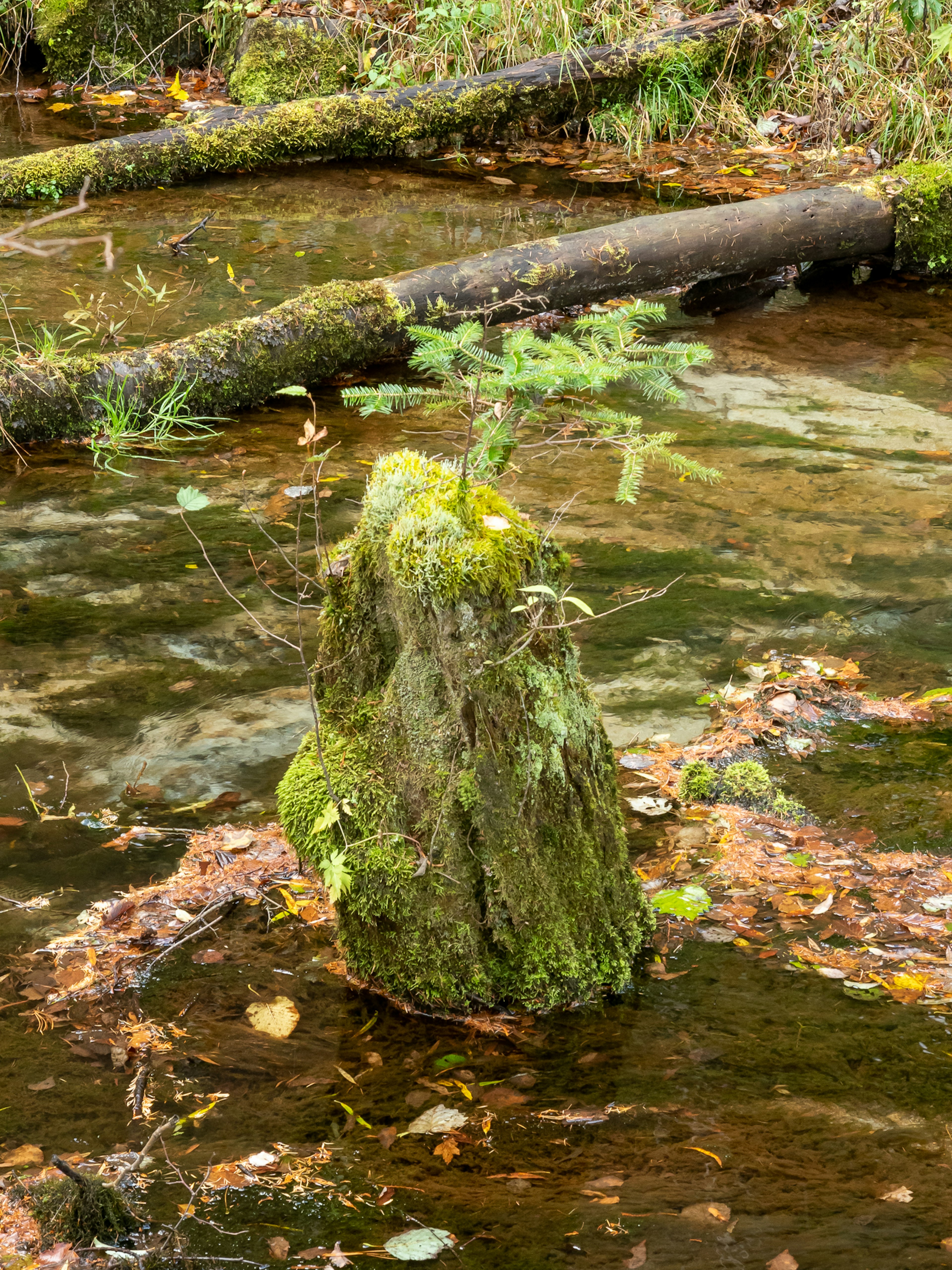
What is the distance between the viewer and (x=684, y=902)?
305cm

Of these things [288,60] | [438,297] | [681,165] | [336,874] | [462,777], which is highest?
[288,60]

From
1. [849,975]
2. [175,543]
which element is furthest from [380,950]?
[175,543]

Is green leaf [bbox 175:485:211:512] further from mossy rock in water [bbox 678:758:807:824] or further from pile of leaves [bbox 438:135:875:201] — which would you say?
pile of leaves [bbox 438:135:875:201]

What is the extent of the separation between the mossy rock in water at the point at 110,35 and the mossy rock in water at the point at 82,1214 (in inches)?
514

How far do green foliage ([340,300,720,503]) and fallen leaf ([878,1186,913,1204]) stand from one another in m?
1.60

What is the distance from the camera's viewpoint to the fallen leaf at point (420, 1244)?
200 centimetres

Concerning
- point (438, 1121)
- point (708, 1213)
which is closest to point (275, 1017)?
point (438, 1121)

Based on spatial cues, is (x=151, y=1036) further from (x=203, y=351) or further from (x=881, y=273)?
(x=881, y=273)

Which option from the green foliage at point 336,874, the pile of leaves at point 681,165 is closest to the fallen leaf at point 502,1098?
the green foliage at point 336,874

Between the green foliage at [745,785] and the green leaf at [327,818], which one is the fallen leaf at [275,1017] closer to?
the green leaf at [327,818]

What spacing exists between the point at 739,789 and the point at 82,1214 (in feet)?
7.47

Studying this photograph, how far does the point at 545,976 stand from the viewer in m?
2.67

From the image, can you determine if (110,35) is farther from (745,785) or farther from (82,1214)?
(82,1214)

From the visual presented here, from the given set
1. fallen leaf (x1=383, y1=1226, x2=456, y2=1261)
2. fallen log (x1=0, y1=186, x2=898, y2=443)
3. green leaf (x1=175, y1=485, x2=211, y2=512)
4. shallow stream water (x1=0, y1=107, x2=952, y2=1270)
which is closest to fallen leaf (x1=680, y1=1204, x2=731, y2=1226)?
shallow stream water (x1=0, y1=107, x2=952, y2=1270)
